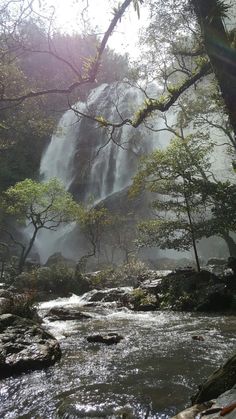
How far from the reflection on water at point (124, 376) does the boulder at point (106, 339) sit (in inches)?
6.5


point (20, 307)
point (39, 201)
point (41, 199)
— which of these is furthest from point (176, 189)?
point (39, 201)

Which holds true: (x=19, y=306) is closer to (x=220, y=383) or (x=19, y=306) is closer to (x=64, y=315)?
(x=64, y=315)

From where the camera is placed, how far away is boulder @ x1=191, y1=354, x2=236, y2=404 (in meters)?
3.76

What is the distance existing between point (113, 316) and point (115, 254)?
23.2 meters

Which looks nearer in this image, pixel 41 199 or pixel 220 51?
pixel 220 51

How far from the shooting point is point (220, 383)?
150 inches

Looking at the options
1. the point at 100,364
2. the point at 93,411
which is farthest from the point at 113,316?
the point at 93,411

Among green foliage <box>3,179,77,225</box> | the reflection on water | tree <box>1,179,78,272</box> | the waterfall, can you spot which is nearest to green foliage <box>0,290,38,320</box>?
the reflection on water

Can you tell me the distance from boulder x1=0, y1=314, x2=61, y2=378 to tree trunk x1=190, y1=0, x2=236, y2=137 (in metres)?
5.14

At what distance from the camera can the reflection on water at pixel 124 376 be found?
189 inches

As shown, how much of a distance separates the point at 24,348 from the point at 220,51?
5925 millimetres

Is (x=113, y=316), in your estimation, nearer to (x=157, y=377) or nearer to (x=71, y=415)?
(x=157, y=377)

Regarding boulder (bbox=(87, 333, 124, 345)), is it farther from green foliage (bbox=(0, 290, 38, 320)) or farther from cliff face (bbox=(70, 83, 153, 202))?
cliff face (bbox=(70, 83, 153, 202))

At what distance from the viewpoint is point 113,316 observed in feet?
42.3
